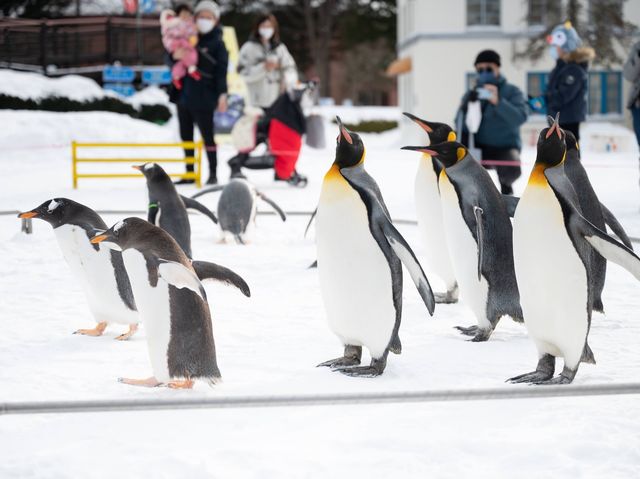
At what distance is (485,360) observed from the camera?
3.56 metres

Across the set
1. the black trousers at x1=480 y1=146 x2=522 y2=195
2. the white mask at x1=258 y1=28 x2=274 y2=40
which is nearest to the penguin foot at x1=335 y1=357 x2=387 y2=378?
the black trousers at x1=480 y1=146 x2=522 y2=195

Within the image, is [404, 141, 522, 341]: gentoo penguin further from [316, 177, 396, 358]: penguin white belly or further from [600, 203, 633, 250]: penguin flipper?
[316, 177, 396, 358]: penguin white belly

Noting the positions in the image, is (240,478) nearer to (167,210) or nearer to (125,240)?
(125,240)

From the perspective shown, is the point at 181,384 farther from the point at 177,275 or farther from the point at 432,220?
the point at 432,220

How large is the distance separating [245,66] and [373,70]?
30.0 meters

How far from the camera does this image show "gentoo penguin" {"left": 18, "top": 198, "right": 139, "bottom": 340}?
3.84m

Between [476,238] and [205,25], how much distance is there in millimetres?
7058

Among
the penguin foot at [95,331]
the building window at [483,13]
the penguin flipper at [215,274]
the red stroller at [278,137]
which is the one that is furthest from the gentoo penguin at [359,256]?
the building window at [483,13]

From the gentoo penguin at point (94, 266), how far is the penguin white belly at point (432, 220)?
1.51 m

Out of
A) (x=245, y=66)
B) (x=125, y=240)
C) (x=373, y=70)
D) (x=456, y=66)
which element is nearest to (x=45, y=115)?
(x=245, y=66)

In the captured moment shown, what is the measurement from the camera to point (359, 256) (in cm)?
329

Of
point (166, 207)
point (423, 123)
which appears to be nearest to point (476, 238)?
point (423, 123)

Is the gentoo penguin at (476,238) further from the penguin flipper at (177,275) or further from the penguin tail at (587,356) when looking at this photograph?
the penguin flipper at (177,275)

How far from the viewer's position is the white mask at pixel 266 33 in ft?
35.3
